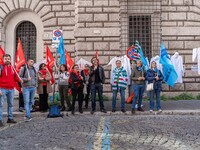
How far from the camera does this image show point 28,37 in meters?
17.4

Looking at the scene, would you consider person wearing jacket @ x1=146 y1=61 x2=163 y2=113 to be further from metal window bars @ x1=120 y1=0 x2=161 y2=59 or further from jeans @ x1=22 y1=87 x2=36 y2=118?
metal window bars @ x1=120 y1=0 x2=161 y2=59

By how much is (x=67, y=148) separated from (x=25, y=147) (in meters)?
0.81

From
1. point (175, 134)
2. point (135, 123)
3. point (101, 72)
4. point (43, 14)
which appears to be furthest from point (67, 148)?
point (43, 14)

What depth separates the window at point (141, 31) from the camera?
51.0 ft

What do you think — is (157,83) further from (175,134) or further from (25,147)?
(25,147)

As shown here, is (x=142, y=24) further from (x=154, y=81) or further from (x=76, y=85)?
(x=76, y=85)

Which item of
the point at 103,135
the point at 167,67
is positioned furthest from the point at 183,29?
the point at 103,135

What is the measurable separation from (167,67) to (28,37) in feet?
29.6

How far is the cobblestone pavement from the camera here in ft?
18.6

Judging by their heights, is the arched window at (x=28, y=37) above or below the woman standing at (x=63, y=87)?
above

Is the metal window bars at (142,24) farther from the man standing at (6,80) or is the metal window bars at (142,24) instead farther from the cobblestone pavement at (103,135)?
the man standing at (6,80)

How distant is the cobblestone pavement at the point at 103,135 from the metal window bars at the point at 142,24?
724 cm

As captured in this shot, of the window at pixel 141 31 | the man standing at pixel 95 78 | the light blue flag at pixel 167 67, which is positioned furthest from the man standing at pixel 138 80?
the window at pixel 141 31

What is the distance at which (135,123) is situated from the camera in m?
8.30
